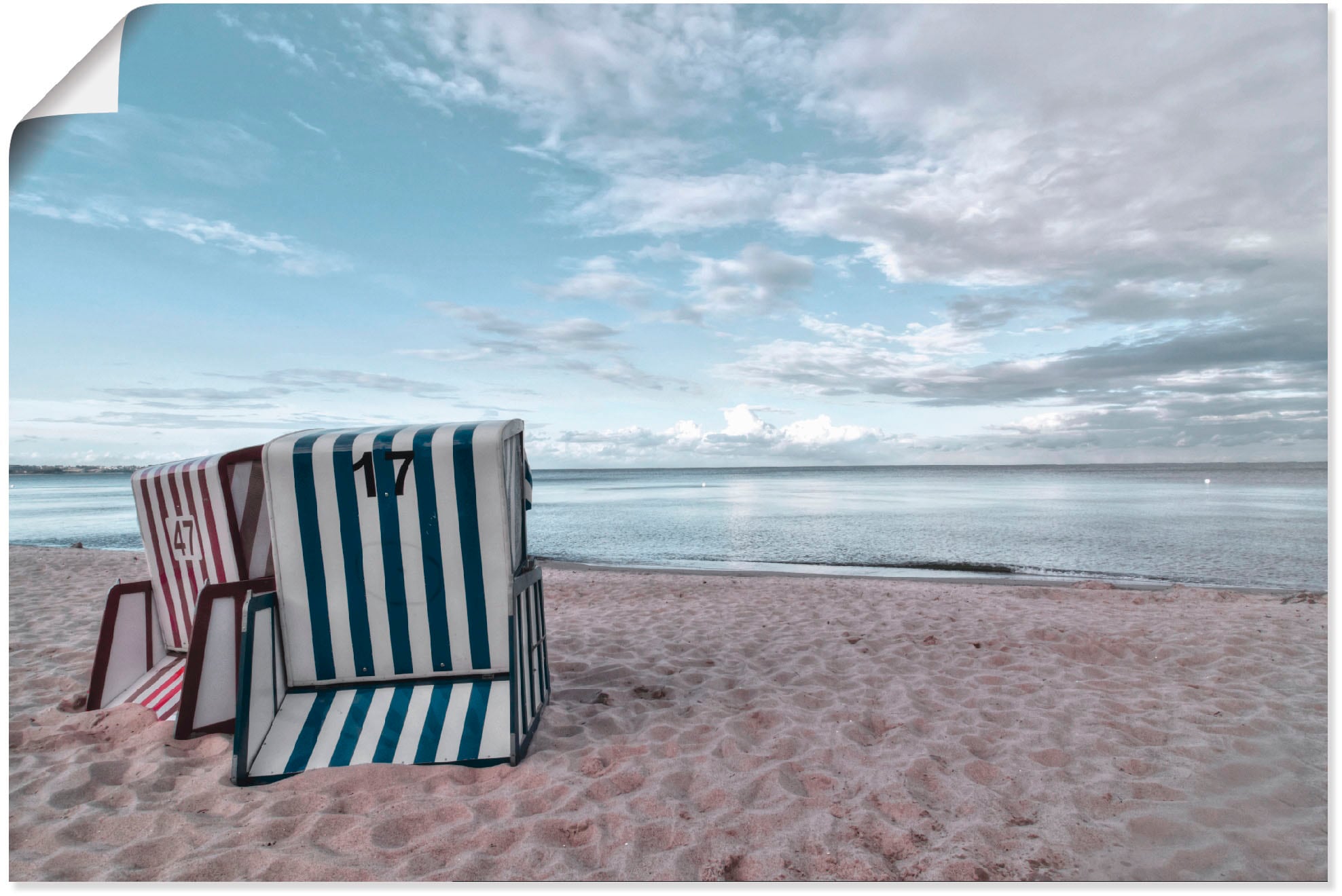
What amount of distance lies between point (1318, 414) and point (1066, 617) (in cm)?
427

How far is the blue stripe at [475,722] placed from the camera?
9.93 ft

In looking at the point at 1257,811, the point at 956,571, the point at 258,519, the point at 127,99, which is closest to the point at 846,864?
the point at 1257,811

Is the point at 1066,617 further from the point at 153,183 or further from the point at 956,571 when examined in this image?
the point at 153,183

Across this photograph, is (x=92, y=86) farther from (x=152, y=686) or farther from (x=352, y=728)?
(x=152, y=686)

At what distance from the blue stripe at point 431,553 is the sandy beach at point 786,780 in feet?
1.94

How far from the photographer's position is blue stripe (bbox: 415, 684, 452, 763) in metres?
3.01

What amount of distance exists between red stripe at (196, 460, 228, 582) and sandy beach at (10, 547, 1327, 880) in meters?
0.82

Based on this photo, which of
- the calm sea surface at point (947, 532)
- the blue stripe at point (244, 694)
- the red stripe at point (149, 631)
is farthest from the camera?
the calm sea surface at point (947, 532)

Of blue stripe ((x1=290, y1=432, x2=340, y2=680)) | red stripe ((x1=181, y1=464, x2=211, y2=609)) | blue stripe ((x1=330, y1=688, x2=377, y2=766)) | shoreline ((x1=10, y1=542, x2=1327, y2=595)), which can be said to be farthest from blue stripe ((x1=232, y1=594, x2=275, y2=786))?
shoreline ((x1=10, y1=542, x2=1327, y2=595))

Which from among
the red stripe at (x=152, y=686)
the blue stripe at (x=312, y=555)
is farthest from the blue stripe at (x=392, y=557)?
the red stripe at (x=152, y=686)

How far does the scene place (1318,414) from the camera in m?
2.59

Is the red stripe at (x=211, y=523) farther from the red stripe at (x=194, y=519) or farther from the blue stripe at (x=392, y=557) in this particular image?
the blue stripe at (x=392, y=557)

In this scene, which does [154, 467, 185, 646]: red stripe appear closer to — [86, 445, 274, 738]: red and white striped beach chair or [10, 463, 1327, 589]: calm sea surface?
[86, 445, 274, 738]: red and white striped beach chair

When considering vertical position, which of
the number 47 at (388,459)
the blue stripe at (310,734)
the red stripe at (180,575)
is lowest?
the blue stripe at (310,734)
